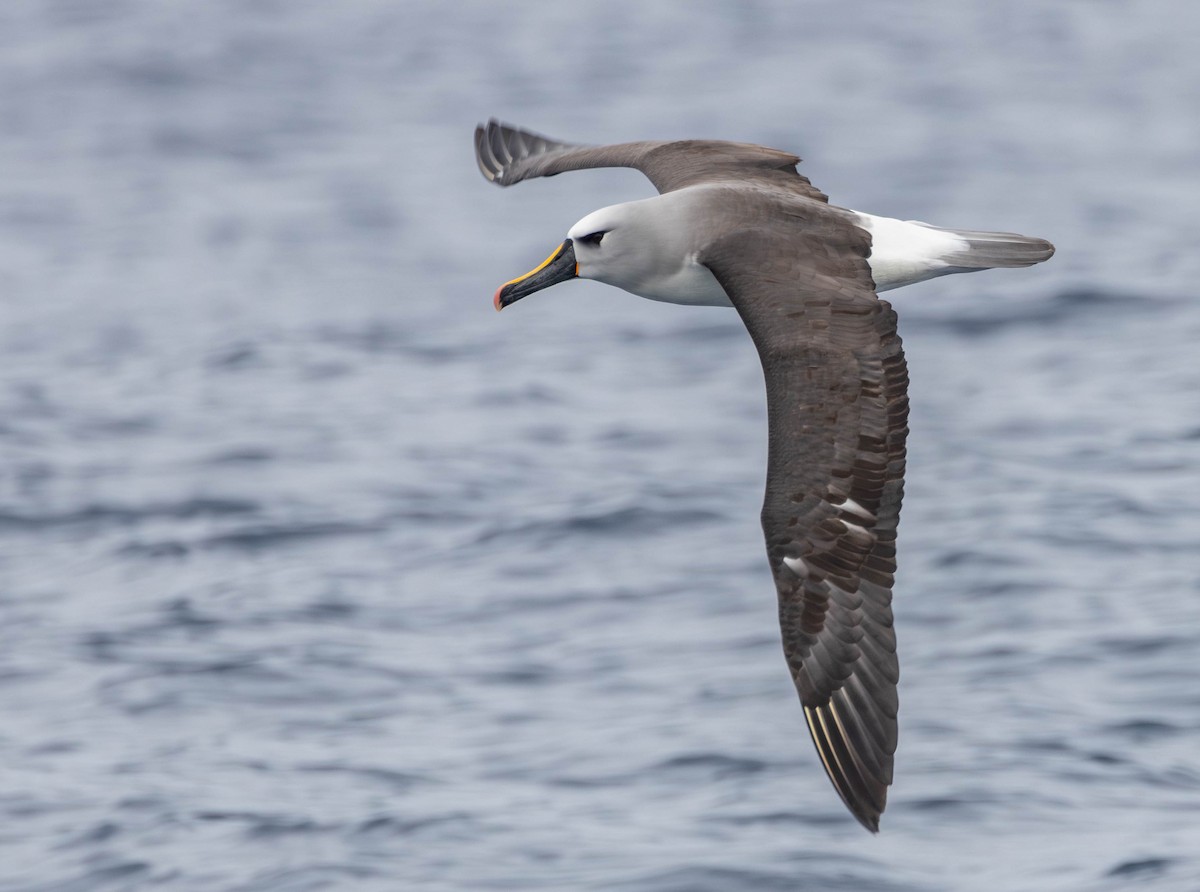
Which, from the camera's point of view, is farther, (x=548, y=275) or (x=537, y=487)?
(x=537, y=487)

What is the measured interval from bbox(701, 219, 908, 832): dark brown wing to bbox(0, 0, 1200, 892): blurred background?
2.19m

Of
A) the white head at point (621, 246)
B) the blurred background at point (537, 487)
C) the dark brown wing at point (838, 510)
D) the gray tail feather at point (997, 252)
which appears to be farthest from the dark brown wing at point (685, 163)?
the blurred background at point (537, 487)

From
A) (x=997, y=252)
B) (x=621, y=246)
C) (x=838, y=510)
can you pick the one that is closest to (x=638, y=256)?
(x=621, y=246)

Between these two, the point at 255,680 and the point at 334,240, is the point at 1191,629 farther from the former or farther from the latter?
the point at 334,240

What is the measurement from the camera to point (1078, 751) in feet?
38.0

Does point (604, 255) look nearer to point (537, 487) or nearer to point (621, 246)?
point (621, 246)

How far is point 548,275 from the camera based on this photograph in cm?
985

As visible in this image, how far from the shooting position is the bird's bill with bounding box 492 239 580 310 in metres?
9.81

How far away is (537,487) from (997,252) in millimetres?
6486

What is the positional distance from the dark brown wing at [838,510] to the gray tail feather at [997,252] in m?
0.96

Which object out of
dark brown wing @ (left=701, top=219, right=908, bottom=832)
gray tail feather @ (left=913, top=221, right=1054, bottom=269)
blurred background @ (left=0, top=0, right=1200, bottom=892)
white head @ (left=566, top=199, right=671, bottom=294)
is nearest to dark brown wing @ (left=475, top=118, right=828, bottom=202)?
gray tail feather @ (left=913, top=221, right=1054, bottom=269)

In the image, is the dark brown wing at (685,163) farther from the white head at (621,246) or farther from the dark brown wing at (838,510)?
the dark brown wing at (838,510)

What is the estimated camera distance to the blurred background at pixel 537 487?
11.2 metres

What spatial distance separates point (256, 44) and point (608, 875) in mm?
19795
